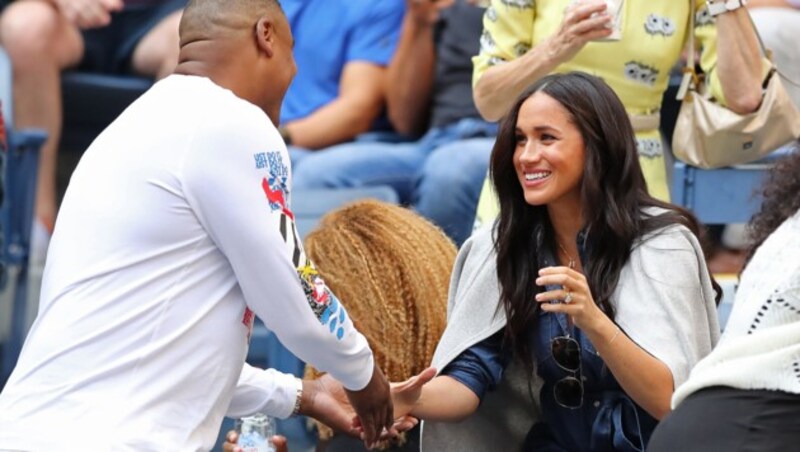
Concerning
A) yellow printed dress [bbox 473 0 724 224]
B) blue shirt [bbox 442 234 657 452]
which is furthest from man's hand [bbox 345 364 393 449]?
yellow printed dress [bbox 473 0 724 224]

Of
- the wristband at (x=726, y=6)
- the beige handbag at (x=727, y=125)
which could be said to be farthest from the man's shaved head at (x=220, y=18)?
the beige handbag at (x=727, y=125)

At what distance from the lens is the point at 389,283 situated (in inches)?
144

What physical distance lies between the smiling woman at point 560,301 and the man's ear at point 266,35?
2.61 ft

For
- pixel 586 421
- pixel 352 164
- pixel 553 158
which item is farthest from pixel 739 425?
pixel 352 164

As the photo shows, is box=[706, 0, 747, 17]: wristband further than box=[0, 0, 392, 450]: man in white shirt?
Yes

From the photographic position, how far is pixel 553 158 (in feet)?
11.5

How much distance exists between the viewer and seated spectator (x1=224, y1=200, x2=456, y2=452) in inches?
143

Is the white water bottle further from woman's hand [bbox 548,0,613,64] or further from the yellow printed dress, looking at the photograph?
woman's hand [bbox 548,0,613,64]

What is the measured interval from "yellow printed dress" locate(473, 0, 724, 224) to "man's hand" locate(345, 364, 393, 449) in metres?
1.22

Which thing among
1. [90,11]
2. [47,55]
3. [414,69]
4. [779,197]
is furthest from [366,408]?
[47,55]

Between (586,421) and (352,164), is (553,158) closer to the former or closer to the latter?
(586,421)

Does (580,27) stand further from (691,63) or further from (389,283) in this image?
(389,283)

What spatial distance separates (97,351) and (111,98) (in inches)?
169

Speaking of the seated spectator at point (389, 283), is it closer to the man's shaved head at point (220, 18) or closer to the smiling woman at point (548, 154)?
the smiling woman at point (548, 154)
